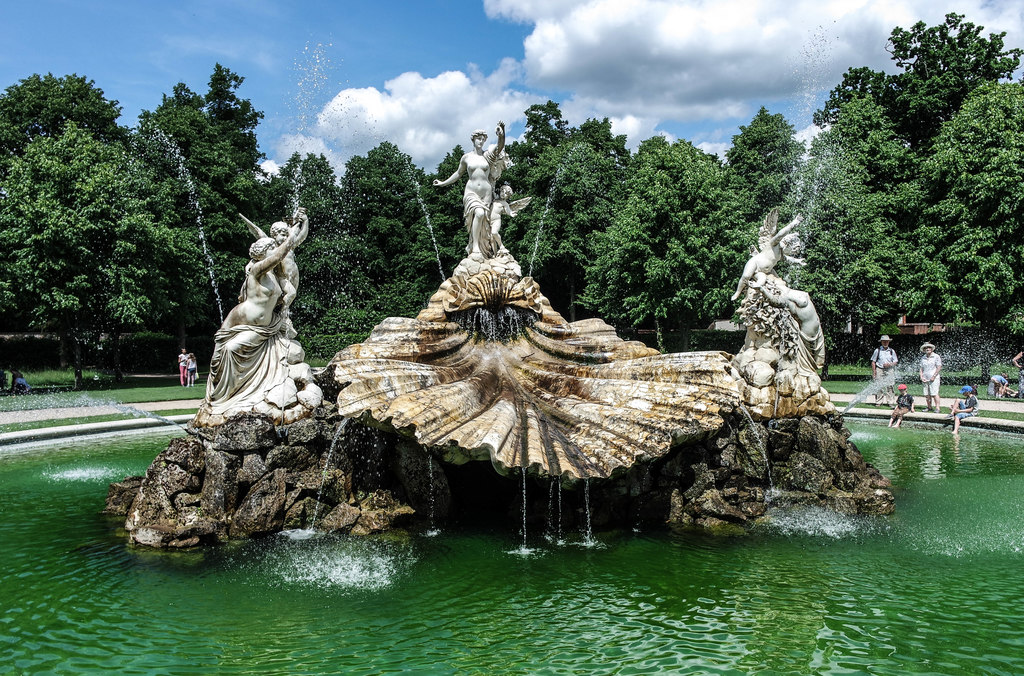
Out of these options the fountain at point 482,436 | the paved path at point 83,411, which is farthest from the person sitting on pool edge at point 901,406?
the paved path at point 83,411

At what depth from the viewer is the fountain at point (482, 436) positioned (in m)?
8.51

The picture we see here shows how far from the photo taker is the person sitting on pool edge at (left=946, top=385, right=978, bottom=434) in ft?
51.8

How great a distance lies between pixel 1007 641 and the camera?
5879 mm

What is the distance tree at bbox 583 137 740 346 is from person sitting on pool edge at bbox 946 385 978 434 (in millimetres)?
12431

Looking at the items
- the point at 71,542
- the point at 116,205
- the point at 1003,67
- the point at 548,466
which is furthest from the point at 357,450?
the point at 1003,67

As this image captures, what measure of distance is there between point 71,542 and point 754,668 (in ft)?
25.2

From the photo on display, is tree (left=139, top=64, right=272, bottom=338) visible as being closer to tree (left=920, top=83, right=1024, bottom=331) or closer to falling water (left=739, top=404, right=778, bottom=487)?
falling water (left=739, top=404, right=778, bottom=487)

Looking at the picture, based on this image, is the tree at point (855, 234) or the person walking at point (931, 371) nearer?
the person walking at point (931, 371)

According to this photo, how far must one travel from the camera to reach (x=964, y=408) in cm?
1614

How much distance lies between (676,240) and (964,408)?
13.8m

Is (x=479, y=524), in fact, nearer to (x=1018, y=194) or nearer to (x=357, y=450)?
(x=357, y=450)

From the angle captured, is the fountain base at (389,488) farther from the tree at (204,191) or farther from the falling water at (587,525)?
the tree at (204,191)

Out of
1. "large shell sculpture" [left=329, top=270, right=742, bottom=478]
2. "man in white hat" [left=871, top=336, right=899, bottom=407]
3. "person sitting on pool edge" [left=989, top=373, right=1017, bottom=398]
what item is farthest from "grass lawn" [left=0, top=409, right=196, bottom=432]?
"person sitting on pool edge" [left=989, top=373, right=1017, bottom=398]

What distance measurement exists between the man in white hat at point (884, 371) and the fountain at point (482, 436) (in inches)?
477
